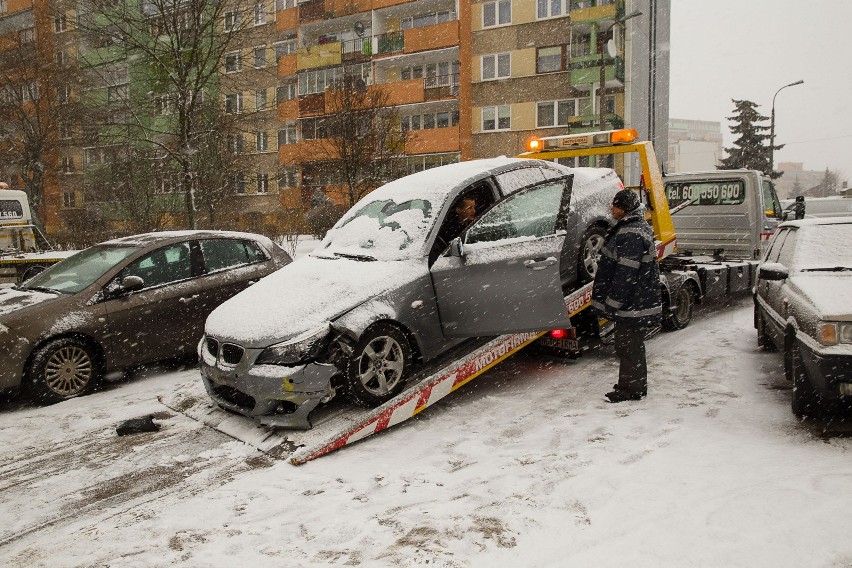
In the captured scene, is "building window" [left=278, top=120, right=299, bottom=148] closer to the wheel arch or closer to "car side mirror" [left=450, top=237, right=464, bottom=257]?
the wheel arch

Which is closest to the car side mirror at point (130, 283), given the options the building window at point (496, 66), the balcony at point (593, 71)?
the balcony at point (593, 71)

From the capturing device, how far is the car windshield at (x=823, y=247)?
5484mm

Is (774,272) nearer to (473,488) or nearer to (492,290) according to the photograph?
(492,290)

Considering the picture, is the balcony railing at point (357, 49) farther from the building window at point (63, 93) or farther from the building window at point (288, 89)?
the building window at point (63, 93)

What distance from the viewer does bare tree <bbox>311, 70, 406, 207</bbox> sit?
2044cm

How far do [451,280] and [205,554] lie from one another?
290cm

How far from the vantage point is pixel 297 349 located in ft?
15.6

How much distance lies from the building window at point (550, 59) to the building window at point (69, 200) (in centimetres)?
3200

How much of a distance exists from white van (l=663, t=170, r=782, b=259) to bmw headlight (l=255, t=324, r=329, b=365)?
7.27 meters

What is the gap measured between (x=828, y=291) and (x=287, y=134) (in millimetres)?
36125

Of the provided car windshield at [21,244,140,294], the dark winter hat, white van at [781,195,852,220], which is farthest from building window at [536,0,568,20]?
car windshield at [21,244,140,294]

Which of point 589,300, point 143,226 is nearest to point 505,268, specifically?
point 589,300

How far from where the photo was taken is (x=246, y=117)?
58.0 feet

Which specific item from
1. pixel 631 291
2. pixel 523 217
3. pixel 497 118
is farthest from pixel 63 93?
pixel 631 291
